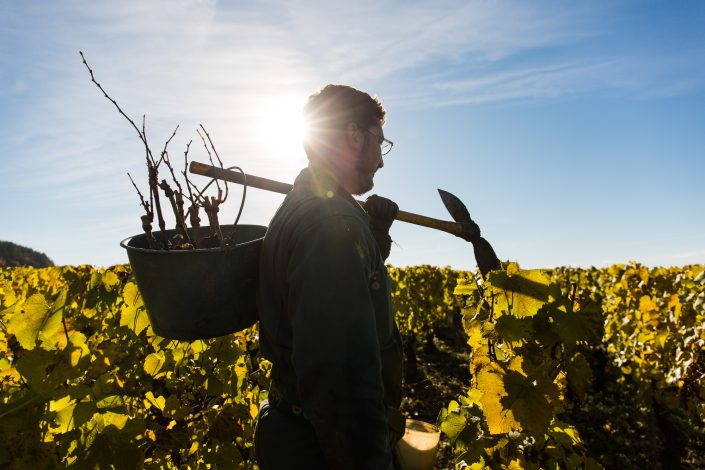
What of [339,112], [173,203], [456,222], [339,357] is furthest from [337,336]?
[456,222]

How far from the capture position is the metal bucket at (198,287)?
1.73 metres

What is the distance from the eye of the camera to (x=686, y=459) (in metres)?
6.16

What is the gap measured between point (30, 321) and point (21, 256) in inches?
3659

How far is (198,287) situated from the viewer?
1.76 meters

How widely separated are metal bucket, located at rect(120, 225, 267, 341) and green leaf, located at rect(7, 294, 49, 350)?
0.37 meters

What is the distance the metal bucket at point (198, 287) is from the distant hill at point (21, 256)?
86666 mm

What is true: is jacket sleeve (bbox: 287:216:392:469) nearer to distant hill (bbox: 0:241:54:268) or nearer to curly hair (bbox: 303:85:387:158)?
curly hair (bbox: 303:85:387:158)

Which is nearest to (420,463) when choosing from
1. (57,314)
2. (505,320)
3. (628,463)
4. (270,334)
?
(628,463)

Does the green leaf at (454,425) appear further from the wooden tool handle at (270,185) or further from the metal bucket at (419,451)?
the metal bucket at (419,451)

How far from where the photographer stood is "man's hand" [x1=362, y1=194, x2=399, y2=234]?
2656 mm

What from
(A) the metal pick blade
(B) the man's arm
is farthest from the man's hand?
(A) the metal pick blade

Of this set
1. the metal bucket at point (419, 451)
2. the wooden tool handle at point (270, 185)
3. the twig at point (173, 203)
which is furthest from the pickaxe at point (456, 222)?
the metal bucket at point (419, 451)

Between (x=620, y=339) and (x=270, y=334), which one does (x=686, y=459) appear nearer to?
(x=620, y=339)

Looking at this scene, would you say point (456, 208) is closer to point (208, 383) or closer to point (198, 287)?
point (208, 383)
